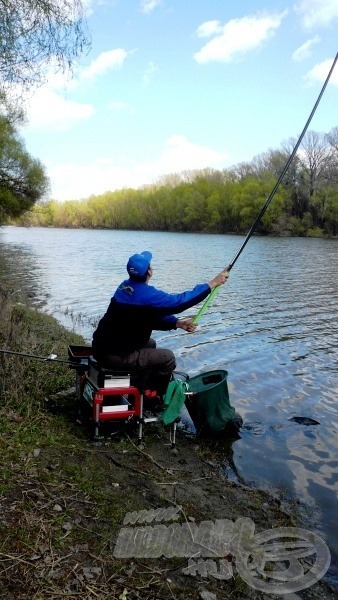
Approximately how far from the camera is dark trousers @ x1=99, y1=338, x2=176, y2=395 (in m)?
5.61

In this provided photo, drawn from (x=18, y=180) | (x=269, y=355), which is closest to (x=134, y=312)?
(x=269, y=355)

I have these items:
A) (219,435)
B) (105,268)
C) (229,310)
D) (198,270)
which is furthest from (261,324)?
(105,268)

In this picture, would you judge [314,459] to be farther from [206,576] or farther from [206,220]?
[206,220]

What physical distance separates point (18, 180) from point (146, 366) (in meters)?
37.9

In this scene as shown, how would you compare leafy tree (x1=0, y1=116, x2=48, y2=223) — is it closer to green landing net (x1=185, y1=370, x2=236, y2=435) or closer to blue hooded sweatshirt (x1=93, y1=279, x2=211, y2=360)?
green landing net (x1=185, y1=370, x2=236, y2=435)

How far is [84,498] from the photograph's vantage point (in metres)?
4.25

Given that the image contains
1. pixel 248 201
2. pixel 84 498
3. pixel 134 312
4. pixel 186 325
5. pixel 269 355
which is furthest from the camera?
pixel 248 201

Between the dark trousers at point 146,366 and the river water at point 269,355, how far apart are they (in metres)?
1.26

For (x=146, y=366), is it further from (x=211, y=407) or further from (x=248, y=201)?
(x=248, y=201)

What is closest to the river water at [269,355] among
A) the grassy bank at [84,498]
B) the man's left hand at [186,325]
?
the grassy bank at [84,498]

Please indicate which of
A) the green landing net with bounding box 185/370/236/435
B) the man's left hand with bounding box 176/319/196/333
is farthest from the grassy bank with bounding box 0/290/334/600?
the man's left hand with bounding box 176/319/196/333

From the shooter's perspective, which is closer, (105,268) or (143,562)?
(143,562)

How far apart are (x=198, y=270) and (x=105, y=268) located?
6.01 m

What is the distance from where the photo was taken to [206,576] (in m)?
3.53
